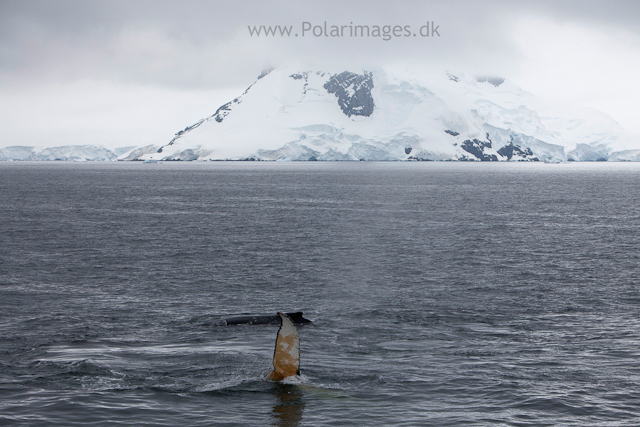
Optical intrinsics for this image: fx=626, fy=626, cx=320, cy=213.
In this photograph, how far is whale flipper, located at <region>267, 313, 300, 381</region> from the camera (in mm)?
23031

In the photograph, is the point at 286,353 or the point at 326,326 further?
the point at 326,326

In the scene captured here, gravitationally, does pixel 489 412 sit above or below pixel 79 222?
below

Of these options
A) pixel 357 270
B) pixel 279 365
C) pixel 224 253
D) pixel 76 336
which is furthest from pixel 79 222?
pixel 279 365

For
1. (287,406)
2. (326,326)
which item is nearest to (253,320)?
(326,326)

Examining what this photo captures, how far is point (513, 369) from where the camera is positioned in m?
25.0

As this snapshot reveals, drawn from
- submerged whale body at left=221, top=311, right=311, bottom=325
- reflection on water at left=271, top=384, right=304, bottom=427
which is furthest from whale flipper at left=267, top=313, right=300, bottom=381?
submerged whale body at left=221, top=311, right=311, bottom=325

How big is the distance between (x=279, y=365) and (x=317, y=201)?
292 feet

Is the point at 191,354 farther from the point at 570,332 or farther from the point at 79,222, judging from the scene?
the point at 79,222

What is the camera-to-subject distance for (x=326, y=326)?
1241 inches

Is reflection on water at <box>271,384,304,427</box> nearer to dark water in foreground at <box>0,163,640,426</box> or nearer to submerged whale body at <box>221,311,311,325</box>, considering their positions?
dark water in foreground at <box>0,163,640,426</box>

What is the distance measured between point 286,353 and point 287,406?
8.03ft

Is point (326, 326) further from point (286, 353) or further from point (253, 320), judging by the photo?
point (286, 353)

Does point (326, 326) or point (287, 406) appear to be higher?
point (326, 326)

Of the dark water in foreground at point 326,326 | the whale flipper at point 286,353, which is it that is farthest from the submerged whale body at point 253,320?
the whale flipper at point 286,353
